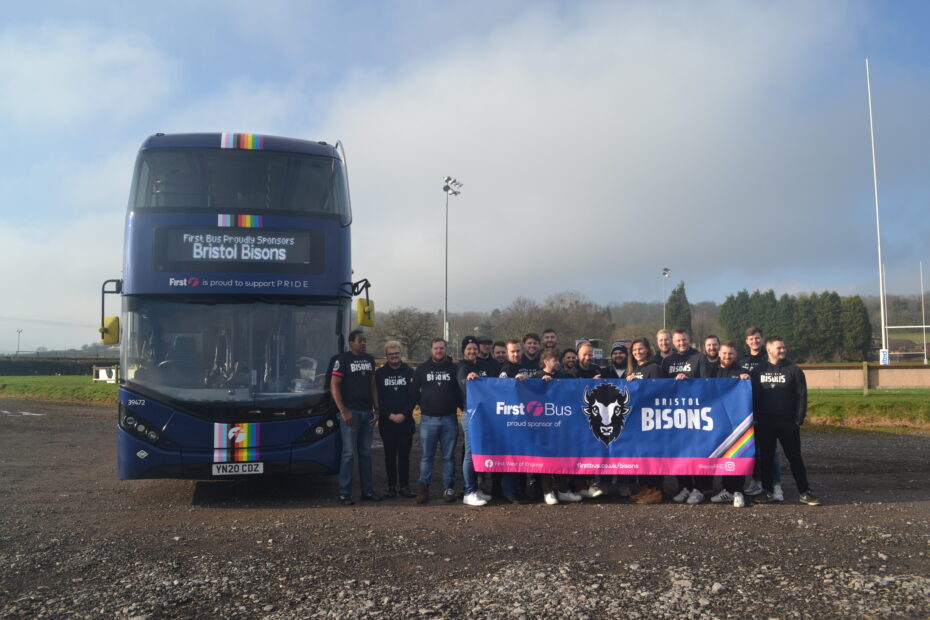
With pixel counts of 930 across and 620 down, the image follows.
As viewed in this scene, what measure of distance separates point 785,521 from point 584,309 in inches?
2421

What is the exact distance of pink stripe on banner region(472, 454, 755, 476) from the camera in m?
8.78

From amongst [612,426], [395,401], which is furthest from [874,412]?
[395,401]

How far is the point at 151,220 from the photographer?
869cm

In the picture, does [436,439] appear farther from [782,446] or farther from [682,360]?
[782,446]

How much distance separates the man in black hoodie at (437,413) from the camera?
9.05 metres

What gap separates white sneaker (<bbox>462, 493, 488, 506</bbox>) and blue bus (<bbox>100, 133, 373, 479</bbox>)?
1766mm

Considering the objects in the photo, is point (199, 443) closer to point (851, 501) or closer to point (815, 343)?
point (851, 501)

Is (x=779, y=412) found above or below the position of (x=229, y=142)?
below

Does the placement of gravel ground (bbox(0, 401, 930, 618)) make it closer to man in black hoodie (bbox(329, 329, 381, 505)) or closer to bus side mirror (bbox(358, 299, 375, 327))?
man in black hoodie (bbox(329, 329, 381, 505))

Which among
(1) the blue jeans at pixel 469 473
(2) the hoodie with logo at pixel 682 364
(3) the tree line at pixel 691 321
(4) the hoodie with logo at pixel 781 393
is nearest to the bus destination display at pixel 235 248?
(1) the blue jeans at pixel 469 473

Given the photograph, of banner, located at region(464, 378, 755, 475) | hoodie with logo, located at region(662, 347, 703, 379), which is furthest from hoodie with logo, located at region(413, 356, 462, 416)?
hoodie with logo, located at region(662, 347, 703, 379)

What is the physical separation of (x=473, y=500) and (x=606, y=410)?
2.08m

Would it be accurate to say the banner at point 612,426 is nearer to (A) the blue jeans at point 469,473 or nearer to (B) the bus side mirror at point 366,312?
(A) the blue jeans at point 469,473

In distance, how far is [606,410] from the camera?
9055mm
